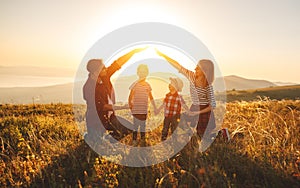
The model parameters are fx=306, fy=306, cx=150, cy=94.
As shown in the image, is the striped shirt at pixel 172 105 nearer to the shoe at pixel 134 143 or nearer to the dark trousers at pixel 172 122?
the dark trousers at pixel 172 122

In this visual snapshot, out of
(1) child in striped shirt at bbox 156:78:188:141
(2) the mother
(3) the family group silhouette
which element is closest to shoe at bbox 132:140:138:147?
(3) the family group silhouette

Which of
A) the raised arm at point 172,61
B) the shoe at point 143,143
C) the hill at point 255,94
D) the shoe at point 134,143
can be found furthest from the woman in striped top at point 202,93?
the hill at point 255,94

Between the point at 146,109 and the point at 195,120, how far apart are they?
1.42 m

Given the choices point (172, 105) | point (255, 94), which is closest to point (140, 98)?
point (172, 105)

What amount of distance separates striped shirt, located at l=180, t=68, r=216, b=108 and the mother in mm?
1731

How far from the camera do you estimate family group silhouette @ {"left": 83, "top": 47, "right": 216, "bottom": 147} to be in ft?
23.1

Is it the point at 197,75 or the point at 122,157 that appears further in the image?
the point at 197,75

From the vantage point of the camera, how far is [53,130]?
27.2ft

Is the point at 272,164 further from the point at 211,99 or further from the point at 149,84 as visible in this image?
the point at 149,84

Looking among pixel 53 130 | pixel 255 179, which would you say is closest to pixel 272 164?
pixel 255 179

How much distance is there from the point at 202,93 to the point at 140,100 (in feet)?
5.81

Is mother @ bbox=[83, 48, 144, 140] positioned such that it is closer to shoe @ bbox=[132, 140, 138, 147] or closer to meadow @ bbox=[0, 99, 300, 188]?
shoe @ bbox=[132, 140, 138, 147]

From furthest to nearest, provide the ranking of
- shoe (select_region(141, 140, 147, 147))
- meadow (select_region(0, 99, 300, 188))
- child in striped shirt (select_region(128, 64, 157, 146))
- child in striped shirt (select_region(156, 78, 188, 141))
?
child in striped shirt (select_region(128, 64, 157, 146))
child in striped shirt (select_region(156, 78, 188, 141))
shoe (select_region(141, 140, 147, 147))
meadow (select_region(0, 99, 300, 188))

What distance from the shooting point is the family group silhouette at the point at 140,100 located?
7.03m
